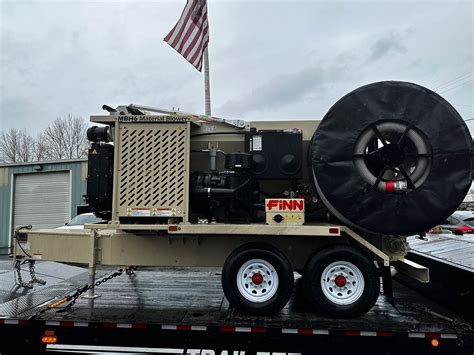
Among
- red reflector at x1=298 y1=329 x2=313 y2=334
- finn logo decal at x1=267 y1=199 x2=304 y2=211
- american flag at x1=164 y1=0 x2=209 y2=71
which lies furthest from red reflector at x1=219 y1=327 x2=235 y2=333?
american flag at x1=164 y1=0 x2=209 y2=71

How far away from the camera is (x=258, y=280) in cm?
405

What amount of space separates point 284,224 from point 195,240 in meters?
1.07

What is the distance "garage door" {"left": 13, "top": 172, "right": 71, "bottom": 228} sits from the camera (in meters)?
17.6

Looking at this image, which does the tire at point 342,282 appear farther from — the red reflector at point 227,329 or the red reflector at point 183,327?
the red reflector at point 183,327

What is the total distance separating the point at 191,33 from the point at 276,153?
6168 millimetres

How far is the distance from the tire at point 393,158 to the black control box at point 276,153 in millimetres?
403

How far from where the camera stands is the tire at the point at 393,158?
3.87 m

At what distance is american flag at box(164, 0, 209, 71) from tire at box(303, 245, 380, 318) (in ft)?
21.9

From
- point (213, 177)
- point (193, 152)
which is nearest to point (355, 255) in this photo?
point (213, 177)

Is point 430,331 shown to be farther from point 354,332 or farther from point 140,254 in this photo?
point 140,254

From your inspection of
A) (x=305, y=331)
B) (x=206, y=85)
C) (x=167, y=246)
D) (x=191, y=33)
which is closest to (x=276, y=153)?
(x=167, y=246)

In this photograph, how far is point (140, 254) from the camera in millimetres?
4598

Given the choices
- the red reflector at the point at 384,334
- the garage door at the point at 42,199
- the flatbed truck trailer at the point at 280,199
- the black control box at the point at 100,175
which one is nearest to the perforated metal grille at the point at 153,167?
the flatbed truck trailer at the point at 280,199

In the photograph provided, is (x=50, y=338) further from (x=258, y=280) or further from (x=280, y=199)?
(x=280, y=199)
